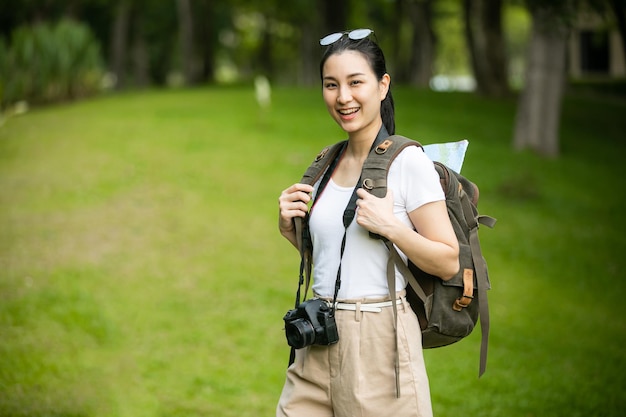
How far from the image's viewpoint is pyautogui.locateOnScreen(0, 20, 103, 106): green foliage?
63.7 feet

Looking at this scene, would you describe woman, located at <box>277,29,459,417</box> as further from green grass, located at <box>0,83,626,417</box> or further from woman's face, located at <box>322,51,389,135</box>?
green grass, located at <box>0,83,626,417</box>

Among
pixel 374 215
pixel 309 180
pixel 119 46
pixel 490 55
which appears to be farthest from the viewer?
pixel 119 46

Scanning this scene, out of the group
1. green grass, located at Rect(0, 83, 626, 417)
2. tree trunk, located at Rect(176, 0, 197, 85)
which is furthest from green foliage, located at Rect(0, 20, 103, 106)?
tree trunk, located at Rect(176, 0, 197, 85)

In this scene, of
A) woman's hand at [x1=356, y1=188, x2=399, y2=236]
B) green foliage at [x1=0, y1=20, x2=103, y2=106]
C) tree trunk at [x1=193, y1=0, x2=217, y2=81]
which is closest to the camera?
woman's hand at [x1=356, y1=188, x2=399, y2=236]

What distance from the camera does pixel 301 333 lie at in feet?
8.70

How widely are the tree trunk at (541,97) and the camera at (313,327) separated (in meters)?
13.5

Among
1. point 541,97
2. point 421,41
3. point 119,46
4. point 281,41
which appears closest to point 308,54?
point 281,41

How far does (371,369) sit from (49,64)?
1947cm

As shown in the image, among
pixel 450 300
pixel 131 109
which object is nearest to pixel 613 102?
pixel 131 109

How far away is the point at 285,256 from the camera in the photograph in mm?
9805

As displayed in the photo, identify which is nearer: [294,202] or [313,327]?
[313,327]

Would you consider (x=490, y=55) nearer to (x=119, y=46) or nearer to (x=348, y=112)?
(x=119, y=46)

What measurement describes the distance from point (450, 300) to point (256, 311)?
5.57 metres

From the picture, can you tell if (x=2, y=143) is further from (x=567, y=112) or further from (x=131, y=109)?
(x=567, y=112)
